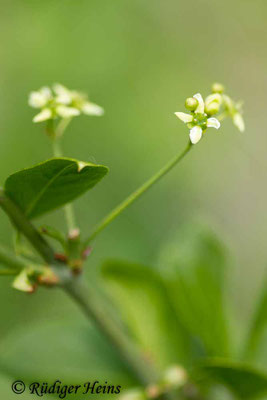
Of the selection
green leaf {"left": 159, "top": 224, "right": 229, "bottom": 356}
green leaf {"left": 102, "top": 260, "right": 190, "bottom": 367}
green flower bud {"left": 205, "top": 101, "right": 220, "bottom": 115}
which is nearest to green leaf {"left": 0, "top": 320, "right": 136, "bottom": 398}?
green leaf {"left": 102, "top": 260, "right": 190, "bottom": 367}

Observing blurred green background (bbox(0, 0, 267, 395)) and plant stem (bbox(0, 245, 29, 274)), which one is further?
blurred green background (bbox(0, 0, 267, 395))

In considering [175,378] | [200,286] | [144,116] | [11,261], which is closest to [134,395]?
[175,378]

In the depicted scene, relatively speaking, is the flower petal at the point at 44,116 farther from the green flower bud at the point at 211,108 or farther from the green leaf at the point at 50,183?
the green flower bud at the point at 211,108

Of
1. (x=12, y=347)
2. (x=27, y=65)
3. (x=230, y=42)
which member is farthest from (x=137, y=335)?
(x=230, y=42)

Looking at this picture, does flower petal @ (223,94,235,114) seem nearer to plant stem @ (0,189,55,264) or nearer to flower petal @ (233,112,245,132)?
flower petal @ (233,112,245,132)

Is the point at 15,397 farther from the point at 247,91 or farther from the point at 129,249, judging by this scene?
the point at 247,91
